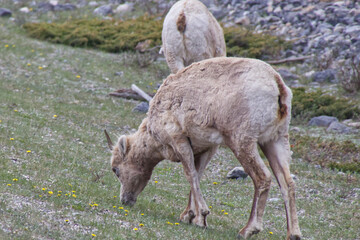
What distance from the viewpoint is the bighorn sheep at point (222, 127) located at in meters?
6.15

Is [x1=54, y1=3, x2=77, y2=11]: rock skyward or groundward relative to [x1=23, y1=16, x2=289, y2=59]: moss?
groundward

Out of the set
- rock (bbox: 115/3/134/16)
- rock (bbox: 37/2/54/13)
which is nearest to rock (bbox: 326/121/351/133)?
rock (bbox: 115/3/134/16)

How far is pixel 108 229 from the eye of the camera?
5.75 m

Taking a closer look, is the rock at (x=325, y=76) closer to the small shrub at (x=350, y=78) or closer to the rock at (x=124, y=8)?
the small shrub at (x=350, y=78)

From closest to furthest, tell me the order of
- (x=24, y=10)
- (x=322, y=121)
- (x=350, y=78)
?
(x=322, y=121) < (x=350, y=78) < (x=24, y=10)

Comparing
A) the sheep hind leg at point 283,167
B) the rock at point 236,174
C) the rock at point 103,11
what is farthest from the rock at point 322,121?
the rock at point 103,11

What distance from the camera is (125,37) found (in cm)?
2158

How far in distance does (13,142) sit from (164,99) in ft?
11.7

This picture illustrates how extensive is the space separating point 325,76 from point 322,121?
164 inches

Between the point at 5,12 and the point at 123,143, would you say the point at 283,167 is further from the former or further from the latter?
the point at 5,12

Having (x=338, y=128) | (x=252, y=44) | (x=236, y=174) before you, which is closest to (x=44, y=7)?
(x=252, y=44)

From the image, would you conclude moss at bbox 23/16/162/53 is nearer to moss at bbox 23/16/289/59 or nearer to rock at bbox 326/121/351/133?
moss at bbox 23/16/289/59

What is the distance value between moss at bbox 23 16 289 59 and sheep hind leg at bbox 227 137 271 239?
1413cm

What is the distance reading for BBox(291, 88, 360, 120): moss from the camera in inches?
575
